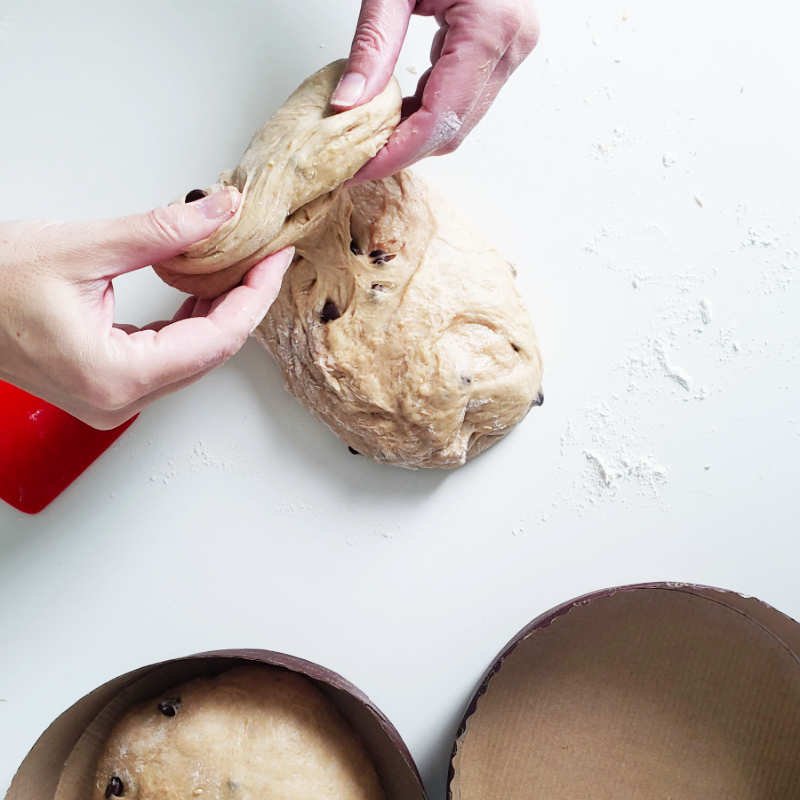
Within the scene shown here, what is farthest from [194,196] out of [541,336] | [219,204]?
[541,336]

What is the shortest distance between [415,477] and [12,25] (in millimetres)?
1079

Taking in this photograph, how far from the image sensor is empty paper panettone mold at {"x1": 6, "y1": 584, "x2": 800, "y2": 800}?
131 centimetres

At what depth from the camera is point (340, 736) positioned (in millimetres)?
1352

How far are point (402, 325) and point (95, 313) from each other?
1.49ft

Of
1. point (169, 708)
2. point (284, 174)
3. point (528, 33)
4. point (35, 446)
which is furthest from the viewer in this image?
point (35, 446)

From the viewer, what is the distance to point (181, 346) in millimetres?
1018

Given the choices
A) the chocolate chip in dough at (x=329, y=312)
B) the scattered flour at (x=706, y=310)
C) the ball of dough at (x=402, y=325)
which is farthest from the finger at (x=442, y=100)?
the scattered flour at (x=706, y=310)

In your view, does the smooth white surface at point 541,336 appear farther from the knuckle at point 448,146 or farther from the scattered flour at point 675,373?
the knuckle at point 448,146

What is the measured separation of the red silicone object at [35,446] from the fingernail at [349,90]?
2.37 feet

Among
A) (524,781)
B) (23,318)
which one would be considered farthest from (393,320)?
(524,781)

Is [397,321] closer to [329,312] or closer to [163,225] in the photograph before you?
[329,312]

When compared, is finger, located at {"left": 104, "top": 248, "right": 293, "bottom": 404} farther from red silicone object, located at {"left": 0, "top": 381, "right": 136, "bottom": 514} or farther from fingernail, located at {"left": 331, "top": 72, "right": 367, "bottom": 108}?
red silicone object, located at {"left": 0, "top": 381, "right": 136, "bottom": 514}

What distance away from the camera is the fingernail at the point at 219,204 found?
3.36ft

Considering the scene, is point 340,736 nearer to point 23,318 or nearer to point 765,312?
point 23,318
